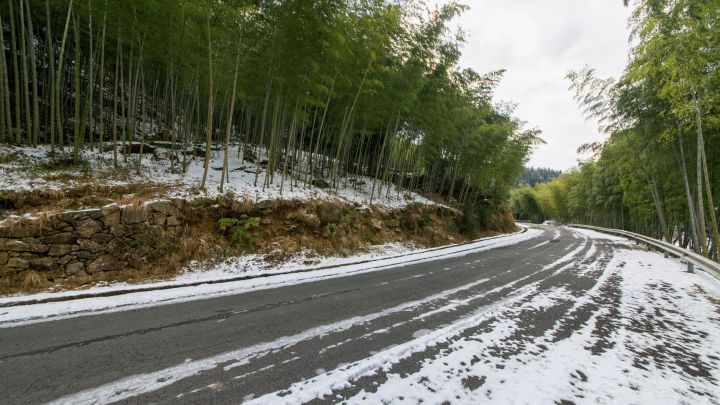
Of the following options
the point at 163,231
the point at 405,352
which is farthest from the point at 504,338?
the point at 163,231

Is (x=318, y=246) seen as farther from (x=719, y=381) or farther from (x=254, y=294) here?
(x=719, y=381)

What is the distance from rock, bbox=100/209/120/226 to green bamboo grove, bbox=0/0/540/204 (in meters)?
2.08

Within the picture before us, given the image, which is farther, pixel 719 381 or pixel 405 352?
pixel 405 352

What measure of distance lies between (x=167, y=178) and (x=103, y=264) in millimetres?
3182

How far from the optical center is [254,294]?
3.93 metres

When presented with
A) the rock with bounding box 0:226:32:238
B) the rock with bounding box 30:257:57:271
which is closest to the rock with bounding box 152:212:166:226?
the rock with bounding box 30:257:57:271

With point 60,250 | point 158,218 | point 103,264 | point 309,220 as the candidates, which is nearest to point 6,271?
point 60,250

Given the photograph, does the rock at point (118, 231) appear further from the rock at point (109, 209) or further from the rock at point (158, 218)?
the rock at point (158, 218)

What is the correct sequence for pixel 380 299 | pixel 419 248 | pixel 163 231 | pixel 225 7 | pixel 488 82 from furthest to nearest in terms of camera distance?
pixel 488 82 → pixel 419 248 → pixel 225 7 → pixel 163 231 → pixel 380 299

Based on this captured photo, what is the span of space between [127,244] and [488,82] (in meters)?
13.7

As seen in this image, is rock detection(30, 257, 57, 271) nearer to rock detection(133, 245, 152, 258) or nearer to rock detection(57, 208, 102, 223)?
rock detection(57, 208, 102, 223)

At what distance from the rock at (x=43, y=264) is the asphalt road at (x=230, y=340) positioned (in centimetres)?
214

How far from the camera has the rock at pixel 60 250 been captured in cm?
433

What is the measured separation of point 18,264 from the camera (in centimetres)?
404
